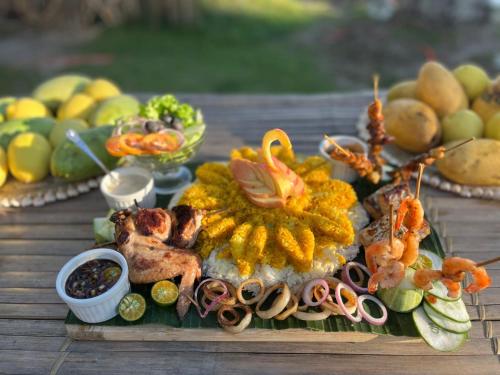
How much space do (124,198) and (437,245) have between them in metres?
2.83

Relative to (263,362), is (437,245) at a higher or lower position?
higher

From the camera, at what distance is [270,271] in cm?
325

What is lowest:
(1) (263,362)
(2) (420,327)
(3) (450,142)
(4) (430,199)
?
(1) (263,362)

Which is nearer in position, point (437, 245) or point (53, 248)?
point (437, 245)

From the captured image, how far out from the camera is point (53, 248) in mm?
4000

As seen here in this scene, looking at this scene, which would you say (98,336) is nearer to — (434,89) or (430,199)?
(430,199)

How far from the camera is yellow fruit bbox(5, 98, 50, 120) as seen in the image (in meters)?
5.16

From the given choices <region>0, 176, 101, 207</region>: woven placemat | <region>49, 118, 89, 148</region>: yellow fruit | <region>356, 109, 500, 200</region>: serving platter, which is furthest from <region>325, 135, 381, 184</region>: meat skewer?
<region>49, 118, 89, 148</region>: yellow fruit

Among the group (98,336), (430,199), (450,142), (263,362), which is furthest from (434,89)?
(98,336)

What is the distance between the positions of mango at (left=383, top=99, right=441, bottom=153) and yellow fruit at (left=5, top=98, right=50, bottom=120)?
4.33 meters

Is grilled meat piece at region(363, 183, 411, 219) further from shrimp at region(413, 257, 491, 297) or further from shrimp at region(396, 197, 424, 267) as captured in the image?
shrimp at region(413, 257, 491, 297)

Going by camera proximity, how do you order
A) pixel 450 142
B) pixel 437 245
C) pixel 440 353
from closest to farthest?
pixel 440 353, pixel 437 245, pixel 450 142

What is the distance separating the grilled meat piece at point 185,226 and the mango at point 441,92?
124 inches

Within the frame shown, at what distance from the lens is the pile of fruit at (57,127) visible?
4.54 metres
